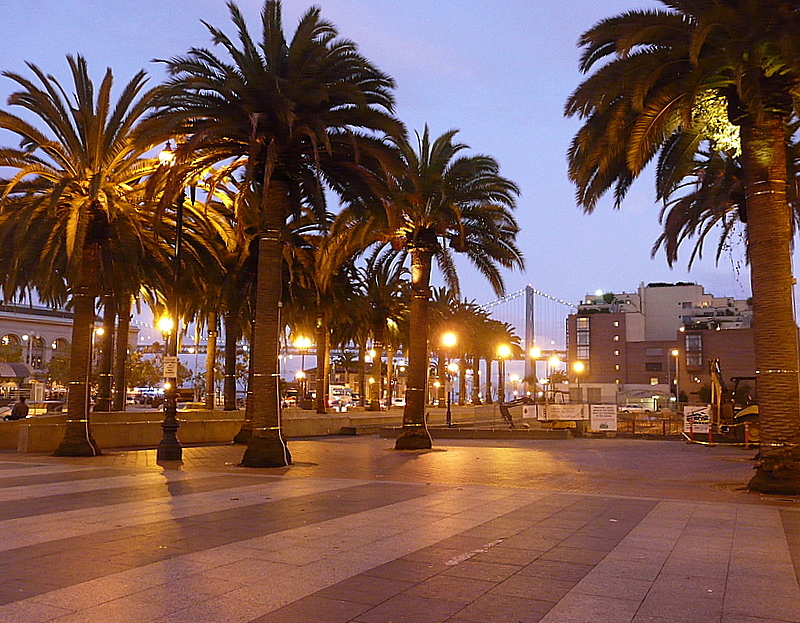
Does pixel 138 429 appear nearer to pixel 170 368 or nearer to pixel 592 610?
pixel 170 368

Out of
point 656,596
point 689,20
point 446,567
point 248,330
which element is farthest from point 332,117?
point 248,330

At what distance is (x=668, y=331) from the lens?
11650cm

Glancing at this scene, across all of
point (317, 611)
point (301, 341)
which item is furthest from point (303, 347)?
point (317, 611)

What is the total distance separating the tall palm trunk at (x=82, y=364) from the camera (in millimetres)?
20984

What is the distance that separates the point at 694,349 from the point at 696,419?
69820 millimetres

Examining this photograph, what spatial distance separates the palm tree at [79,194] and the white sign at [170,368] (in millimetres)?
2768

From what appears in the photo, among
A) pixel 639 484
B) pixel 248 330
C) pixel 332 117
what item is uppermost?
pixel 332 117

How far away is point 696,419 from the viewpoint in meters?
30.5

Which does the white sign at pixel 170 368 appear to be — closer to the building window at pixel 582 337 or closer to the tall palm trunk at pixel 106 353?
the tall palm trunk at pixel 106 353

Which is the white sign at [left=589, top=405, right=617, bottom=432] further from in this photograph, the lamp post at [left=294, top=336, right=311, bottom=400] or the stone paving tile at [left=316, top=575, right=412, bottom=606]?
the stone paving tile at [left=316, top=575, right=412, bottom=606]

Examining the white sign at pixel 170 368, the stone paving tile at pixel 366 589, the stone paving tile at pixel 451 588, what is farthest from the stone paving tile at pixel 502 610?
the white sign at pixel 170 368

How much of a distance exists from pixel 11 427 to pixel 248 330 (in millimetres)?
14393

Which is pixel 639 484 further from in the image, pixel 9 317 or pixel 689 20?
pixel 9 317

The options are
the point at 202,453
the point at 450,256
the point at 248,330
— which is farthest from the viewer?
the point at 248,330
